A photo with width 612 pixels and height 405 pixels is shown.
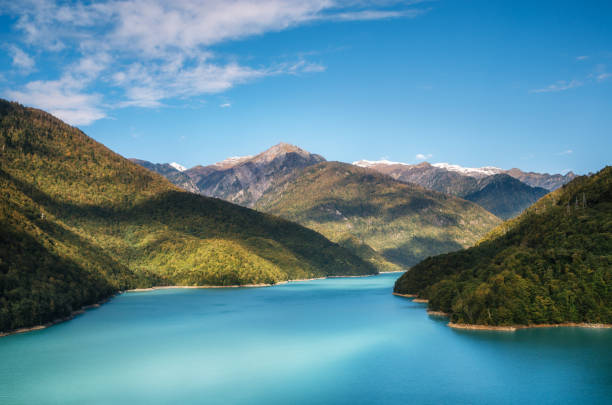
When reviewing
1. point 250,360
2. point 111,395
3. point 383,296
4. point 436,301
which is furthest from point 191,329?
point 383,296

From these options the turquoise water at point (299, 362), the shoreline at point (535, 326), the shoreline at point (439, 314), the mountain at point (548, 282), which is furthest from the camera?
the shoreline at point (439, 314)

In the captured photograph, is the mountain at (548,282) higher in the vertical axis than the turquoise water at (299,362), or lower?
higher

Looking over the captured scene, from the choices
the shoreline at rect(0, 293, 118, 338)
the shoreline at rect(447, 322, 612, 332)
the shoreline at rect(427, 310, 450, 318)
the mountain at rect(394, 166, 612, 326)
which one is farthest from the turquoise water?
the shoreline at rect(427, 310, 450, 318)

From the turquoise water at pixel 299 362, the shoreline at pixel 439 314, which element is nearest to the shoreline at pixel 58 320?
the turquoise water at pixel 299 362

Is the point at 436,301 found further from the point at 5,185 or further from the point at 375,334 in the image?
the point at 5,185

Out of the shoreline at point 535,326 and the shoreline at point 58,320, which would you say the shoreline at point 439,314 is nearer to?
the shoreline at point 535,326

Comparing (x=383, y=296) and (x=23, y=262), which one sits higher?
(x=23, y=262)

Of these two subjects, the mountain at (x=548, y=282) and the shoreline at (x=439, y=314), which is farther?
the shoreline at (x=439, y=314)

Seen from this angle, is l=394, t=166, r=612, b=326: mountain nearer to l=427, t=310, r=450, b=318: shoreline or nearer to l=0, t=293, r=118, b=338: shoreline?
l=427, t=310, r=450, b=318: shoreline
